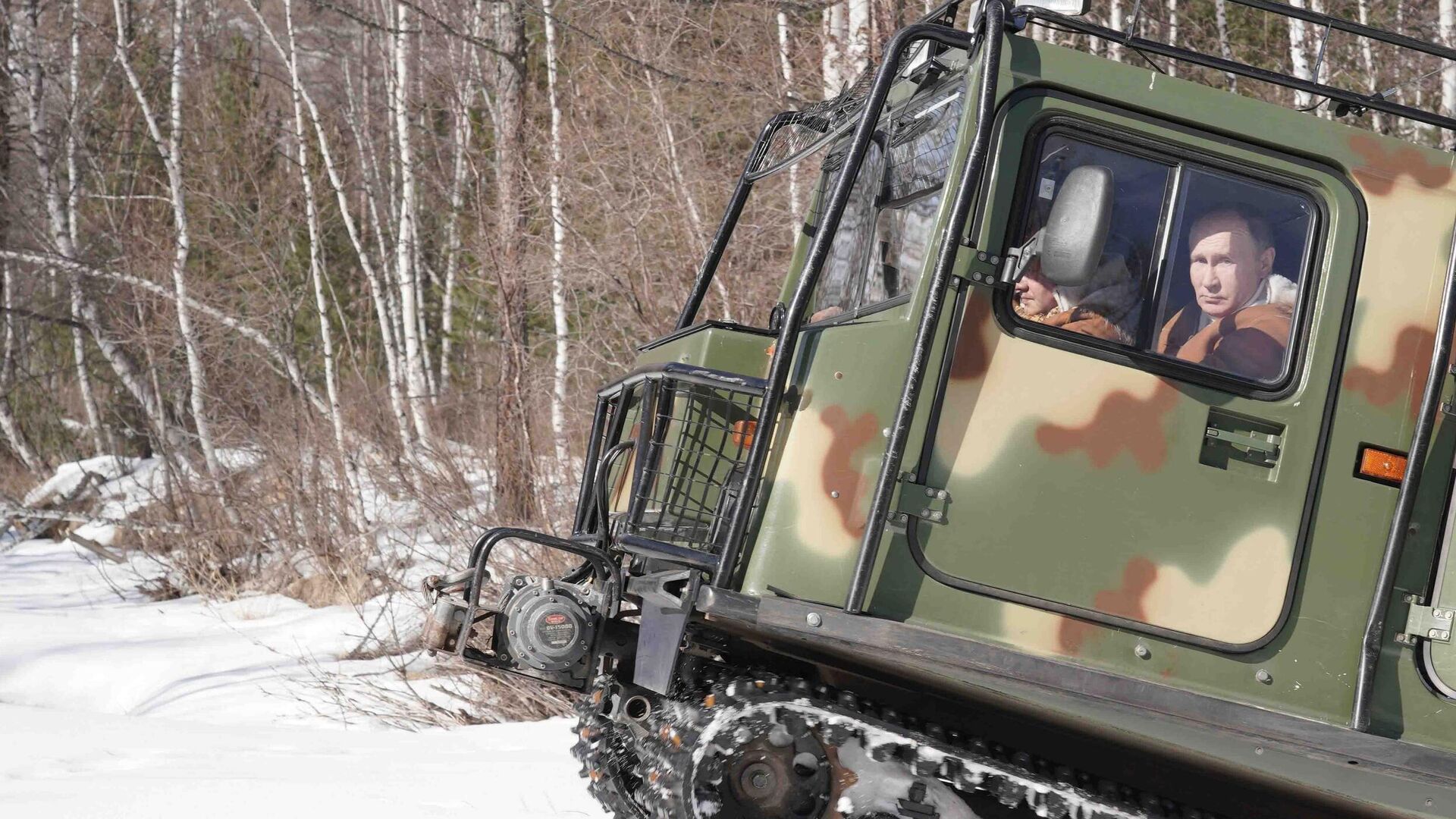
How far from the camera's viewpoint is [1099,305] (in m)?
3.68

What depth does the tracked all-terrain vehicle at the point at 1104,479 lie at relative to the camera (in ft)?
11.5

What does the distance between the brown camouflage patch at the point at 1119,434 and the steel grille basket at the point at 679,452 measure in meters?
0.80

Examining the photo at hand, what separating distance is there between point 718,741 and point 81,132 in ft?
62.8

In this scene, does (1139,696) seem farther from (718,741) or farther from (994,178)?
(994,178)

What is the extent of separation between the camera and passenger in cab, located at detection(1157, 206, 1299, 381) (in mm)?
3699

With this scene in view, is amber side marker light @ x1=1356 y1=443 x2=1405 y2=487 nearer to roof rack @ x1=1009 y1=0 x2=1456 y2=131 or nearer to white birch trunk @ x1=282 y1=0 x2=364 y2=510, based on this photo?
roof rack @ x1=1009 y1=0 x2=1456 y2=131

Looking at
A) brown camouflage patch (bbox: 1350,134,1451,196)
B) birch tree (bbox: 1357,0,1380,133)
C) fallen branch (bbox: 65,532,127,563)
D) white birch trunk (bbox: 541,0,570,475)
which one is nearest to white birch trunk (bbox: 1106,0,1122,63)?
birch tree (bbox: 1357,0,1380,133)

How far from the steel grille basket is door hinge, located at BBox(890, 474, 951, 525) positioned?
0.48 m

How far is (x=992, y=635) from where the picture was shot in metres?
3.54

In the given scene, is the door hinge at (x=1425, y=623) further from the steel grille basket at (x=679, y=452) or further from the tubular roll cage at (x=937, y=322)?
the steel grille basket at (x=679, y=452)

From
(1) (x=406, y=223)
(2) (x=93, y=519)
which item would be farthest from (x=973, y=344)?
(1) (x=406, y=223)

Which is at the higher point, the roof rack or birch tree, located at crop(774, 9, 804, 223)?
birch tree, located at crop(774, 9, 804, 223)

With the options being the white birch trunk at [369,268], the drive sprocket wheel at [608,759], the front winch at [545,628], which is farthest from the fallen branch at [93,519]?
the front winch at [545,628]

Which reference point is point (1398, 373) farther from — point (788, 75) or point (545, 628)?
point (788, 75)
